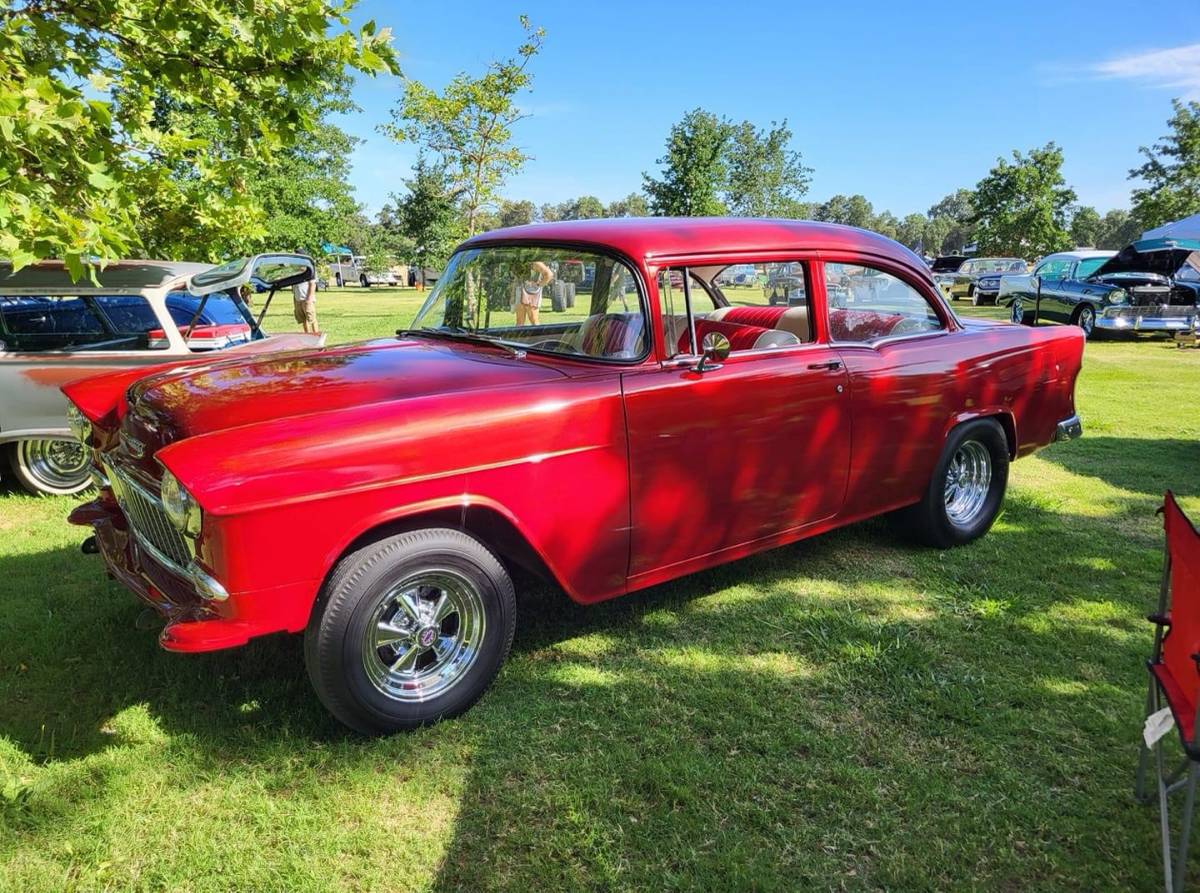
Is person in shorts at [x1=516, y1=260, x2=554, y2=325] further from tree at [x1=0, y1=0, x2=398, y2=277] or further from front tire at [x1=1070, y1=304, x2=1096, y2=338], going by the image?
front tire at [x1=1070, y1=304, x2=1096, y2=338]

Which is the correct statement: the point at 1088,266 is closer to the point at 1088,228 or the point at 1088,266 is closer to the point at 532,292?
the point at 532,292

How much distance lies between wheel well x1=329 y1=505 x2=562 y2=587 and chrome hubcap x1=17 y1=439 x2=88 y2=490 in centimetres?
402

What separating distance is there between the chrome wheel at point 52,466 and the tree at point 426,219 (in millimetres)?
20697

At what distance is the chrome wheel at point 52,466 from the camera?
18.3ft

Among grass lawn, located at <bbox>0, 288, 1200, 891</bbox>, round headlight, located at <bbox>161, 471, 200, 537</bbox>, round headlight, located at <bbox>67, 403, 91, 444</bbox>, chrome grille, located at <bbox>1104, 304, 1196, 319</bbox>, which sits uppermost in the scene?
chrome grille, located at <bbox>1104, 304, 1196, 319</bbox>

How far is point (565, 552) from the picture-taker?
3.10 m

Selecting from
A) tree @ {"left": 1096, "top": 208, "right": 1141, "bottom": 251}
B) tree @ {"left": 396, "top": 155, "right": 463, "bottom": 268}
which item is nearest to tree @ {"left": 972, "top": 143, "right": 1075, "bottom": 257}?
tree @ {"left": 396, "top": 155, "right": 463, "bottom": 268}

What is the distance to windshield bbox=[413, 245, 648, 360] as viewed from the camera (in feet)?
11.2

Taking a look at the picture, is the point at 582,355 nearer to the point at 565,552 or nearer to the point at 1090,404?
the point at 565,552

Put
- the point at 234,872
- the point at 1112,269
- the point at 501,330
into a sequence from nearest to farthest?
the point at 234,872 → the point at 501,330 → the point at 1112,269

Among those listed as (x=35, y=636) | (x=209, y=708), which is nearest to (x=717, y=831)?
(x=209, y=708)

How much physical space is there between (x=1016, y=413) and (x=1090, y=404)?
5.53m

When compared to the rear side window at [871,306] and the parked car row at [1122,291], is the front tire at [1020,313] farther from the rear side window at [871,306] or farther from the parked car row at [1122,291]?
the rear side window at [871,306]

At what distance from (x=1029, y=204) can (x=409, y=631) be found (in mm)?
48528
